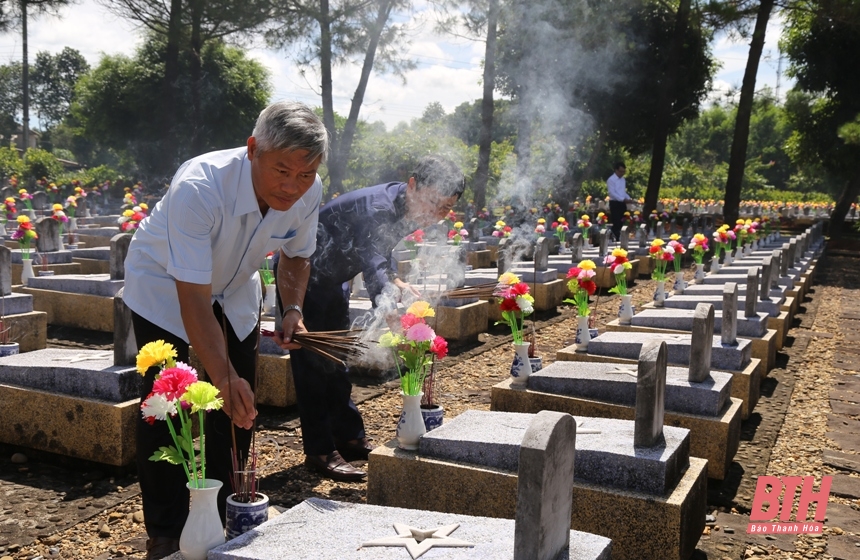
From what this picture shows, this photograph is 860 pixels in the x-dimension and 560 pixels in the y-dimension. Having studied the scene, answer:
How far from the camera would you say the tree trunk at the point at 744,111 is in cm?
1864

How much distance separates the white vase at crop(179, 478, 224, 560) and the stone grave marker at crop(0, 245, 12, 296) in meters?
4.73

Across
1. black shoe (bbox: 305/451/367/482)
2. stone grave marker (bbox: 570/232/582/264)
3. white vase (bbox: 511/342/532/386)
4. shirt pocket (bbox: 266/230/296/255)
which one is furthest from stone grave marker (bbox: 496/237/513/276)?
shirt pocket (bbox: 266/230/296/255)

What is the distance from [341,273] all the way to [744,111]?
17344 mm

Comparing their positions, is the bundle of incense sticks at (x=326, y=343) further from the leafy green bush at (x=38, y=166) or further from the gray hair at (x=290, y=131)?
the leafy green bush at (x=38, y=166)

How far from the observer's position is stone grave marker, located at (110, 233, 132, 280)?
23.5 ft

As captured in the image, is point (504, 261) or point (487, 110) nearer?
point (504, 261)

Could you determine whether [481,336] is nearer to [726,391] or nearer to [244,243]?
[726,391]

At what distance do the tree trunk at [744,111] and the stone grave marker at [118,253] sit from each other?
50.9 ft

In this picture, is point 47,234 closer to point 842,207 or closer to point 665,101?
point 665,101

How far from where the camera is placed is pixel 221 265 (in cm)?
277

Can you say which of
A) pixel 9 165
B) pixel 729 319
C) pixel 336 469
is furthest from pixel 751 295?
pixel 9 165

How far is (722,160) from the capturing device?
59.1 meters

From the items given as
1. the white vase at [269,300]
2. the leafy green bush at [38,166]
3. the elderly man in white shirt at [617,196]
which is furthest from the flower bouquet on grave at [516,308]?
the leafy green bush at [38,166]

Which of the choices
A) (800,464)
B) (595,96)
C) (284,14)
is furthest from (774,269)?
(595,96)
